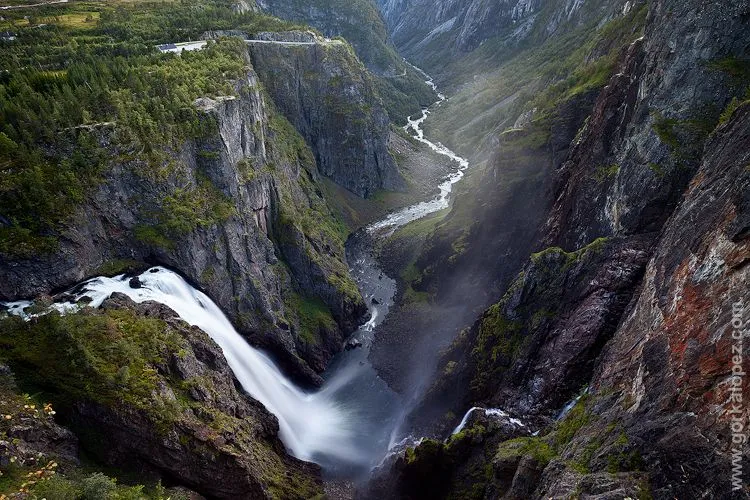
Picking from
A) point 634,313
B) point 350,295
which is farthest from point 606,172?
point 350,295

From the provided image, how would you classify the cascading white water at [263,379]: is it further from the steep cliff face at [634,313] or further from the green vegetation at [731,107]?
the green vegetation at [731,107]

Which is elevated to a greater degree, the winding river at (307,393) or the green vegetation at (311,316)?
the green vegetation at (311,316)

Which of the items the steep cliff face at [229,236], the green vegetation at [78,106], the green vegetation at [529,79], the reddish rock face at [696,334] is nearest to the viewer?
the reddish rock face at [696,334]

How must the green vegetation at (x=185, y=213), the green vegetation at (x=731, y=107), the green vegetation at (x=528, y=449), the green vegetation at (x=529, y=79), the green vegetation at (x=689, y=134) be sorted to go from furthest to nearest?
the green vegetation at (x=529, y=79)
the green vegetation at (x=185, y=213)
the green vegetation at (x=689, y=134)
the green vegetation at (x=731, y=107)
the green vegetation at (x=528, y=449)

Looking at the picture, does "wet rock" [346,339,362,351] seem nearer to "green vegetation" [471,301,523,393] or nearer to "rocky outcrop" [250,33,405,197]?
"green vegetation" [471,301,523,393]

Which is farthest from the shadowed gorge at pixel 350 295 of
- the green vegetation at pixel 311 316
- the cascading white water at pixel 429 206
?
the cascading white water at pixel 429 206

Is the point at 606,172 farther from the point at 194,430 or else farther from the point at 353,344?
the point at 194,430

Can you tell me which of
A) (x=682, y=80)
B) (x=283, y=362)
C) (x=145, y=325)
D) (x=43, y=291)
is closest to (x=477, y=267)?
(x=283, y=362)

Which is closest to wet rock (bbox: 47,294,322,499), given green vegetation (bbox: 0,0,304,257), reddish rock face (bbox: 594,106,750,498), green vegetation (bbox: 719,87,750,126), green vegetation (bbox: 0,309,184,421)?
green vegetation (bbox: 0,309,184,421)
